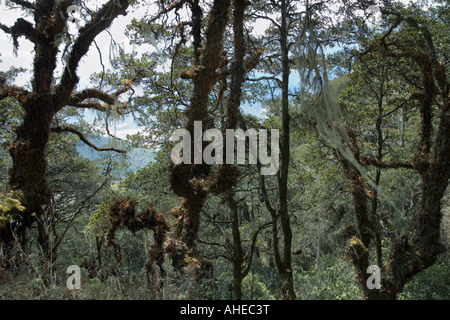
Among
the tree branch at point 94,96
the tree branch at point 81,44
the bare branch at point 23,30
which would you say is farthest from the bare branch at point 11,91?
the bare branch at point 23,30

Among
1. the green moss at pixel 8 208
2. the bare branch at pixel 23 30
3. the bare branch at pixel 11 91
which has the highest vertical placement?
the bare branch at pixel 23 30

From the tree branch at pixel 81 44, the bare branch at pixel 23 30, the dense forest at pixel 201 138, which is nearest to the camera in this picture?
the dense forest at pixel 201 138

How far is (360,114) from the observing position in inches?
378

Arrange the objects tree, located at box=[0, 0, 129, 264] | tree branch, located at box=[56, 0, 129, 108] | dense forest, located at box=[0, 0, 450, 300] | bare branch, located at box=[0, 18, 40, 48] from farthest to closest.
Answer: tree branch, located at box=[56, 0, 129, 108] < bare branch, located at box=[0, 18, 40, 48] < tree, located at box=[0, 0, 129, 264] < dense forest, located at box=[0, 0, 450, 300]

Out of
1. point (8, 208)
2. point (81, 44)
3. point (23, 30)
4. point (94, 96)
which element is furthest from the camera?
point (94, 96)

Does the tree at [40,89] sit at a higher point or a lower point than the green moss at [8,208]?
higher

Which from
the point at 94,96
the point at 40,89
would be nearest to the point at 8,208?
the point at 40,89

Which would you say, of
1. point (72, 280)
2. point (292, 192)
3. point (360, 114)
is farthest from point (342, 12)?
point (292, 192)

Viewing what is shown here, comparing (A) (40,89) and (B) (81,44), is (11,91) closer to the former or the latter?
(A) (40,89)

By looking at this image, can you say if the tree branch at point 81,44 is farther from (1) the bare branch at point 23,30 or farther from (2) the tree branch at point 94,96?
(1) the bare branch at point 23,30

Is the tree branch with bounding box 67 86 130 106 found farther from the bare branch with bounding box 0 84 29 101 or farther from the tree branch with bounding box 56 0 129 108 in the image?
the bare branch with bounding box 0 84 29 101

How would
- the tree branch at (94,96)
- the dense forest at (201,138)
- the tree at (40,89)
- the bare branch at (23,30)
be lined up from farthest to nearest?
the tree branch at (94,96) < the bare branch at (23,30) < the tree at (40,89) < the dense forest at (201,138)

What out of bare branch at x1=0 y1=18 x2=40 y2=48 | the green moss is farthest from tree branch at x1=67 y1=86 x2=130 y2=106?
the green moss
